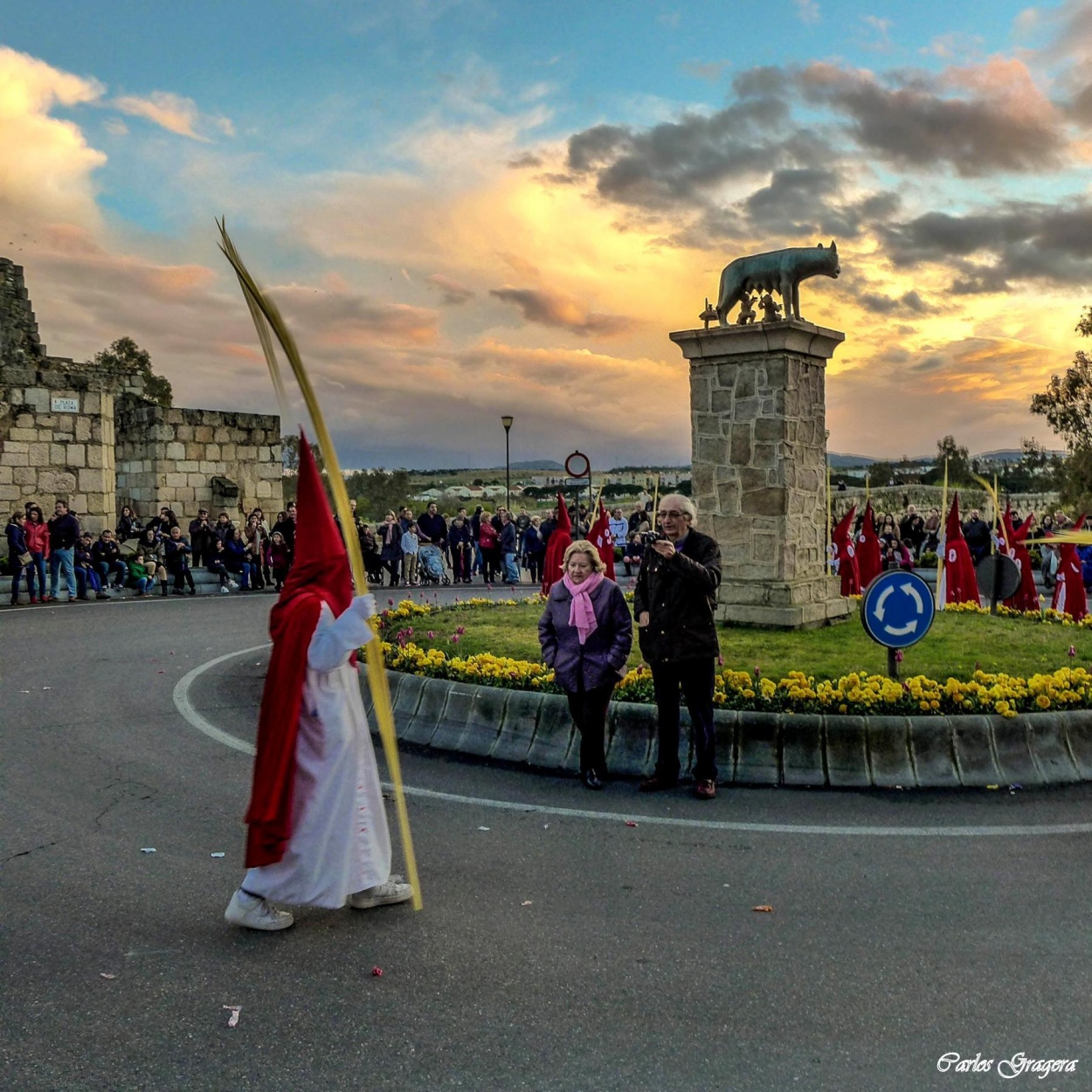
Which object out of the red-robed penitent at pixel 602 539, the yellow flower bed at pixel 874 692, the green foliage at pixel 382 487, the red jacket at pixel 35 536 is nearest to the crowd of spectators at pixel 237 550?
the red jacket at pixel 35 536

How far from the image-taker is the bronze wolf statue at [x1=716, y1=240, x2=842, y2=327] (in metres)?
11.3

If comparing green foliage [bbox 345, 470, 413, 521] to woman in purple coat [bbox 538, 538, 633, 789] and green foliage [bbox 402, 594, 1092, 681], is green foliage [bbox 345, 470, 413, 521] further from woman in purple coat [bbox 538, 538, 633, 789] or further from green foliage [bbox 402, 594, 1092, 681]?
woman in purple coat [bbox 538, 538, 633, 789]

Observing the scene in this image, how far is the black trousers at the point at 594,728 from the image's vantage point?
703 cm

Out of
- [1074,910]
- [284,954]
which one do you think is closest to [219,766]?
[284,954]

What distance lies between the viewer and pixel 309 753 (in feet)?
15.3

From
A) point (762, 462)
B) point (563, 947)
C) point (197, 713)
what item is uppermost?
point (762, 462)

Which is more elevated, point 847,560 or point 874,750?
point 847,560

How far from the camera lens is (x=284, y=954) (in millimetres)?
4395

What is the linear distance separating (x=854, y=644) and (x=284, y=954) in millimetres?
7136

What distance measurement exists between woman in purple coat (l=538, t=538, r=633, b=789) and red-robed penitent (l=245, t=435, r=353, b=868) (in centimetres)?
260

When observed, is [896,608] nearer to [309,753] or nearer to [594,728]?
[594,728]

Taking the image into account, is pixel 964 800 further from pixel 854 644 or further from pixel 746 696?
pixel 854 644

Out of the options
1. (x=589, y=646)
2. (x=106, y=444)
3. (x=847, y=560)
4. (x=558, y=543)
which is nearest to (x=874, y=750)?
(x=589, y=646)

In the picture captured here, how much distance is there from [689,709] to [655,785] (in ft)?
1.76
